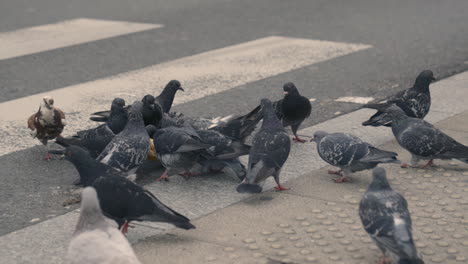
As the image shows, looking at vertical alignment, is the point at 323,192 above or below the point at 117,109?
below

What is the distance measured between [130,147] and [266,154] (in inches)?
42.7

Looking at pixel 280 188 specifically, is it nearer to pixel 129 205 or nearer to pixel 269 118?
pixel 269 118

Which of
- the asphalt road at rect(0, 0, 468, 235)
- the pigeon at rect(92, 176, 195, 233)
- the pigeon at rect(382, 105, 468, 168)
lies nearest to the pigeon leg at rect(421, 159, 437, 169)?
the pigeon at rect(382, 105, 468, 168)

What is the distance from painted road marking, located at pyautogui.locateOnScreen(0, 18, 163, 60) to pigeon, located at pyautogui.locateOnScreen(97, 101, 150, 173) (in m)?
5.10

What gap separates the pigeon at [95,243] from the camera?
14.3 feet

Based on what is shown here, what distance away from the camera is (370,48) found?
11492 millimetres

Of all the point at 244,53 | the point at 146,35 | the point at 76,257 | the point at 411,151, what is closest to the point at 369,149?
A: the point at 411,151

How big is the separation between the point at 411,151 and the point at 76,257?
3405 millimetres

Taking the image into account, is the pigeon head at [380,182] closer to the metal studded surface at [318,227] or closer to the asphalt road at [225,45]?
the metal studded surface at [318,227]

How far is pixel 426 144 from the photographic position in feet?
22.2

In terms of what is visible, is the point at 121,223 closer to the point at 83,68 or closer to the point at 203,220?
the point at 203,220

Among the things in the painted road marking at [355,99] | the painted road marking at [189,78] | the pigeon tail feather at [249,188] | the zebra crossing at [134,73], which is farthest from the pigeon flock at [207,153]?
the painted road marking at [355,99]

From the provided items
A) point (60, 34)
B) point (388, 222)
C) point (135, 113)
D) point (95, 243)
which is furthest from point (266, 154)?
point (60, 34)

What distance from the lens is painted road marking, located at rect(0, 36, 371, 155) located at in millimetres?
8680
